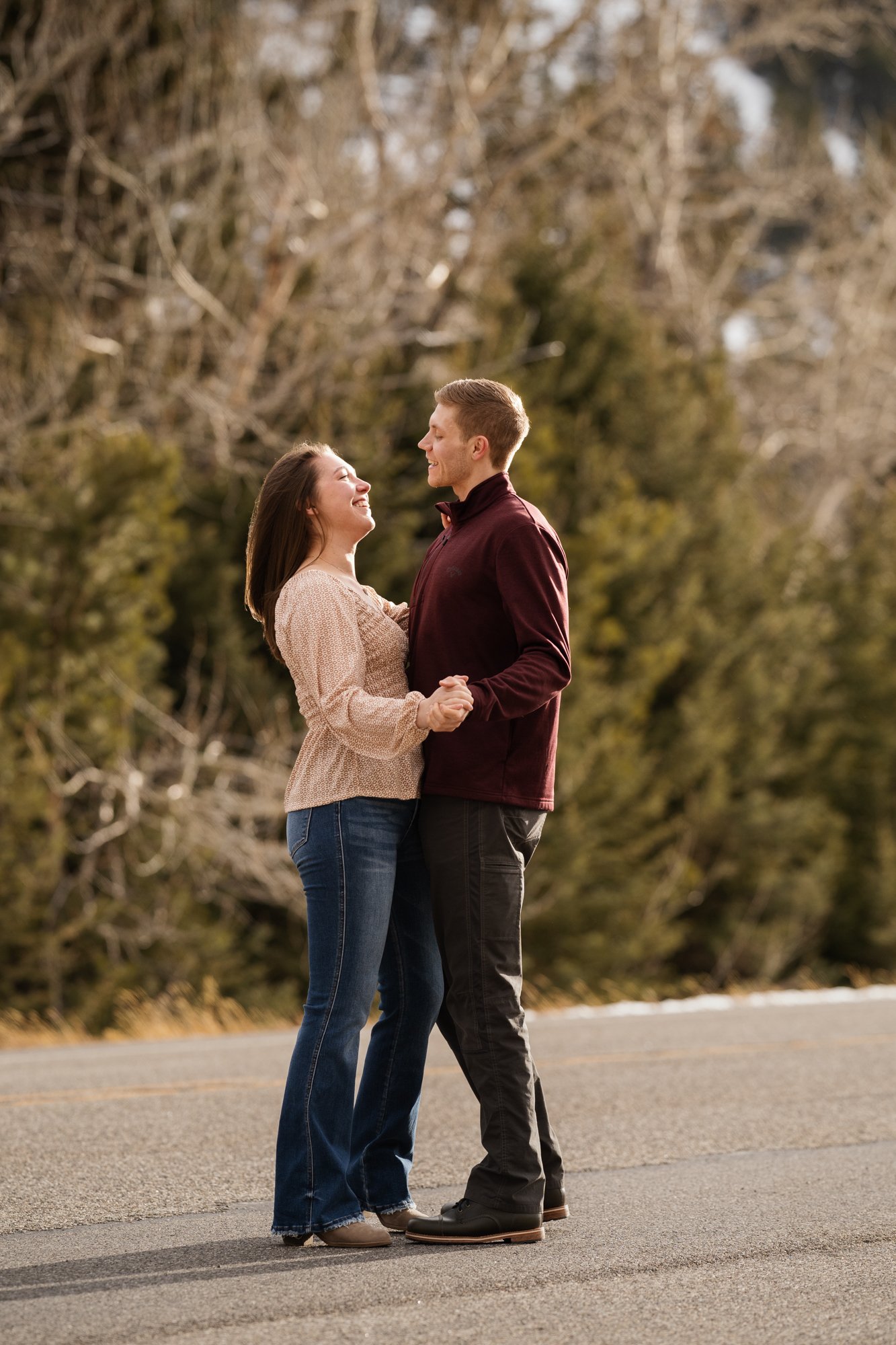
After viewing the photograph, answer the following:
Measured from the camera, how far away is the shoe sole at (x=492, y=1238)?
4074 mm

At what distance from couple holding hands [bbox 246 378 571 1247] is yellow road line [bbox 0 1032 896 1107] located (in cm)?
246

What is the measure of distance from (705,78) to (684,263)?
3.18 metres

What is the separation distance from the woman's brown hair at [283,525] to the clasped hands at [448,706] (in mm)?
534

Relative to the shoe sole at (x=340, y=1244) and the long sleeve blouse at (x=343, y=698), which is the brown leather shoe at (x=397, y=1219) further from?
the long sleeve blouse at (x=343, y=698)

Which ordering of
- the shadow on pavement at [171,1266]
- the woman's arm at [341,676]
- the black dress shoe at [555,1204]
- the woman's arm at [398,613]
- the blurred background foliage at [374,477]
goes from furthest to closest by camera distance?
the blurred background foliage at [374,477] < the woman's arm at [398,613] < the black dress shoe at [555,1204] < the woman's arm at [341,676] < the shadow on pavement at [171,1266]

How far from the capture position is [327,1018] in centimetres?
411

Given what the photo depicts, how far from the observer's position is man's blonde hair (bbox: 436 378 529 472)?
14.0ft

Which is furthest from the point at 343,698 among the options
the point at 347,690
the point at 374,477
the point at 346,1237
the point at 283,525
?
the point at 374,477

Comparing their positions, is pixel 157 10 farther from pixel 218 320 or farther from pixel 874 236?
pixel 874 236

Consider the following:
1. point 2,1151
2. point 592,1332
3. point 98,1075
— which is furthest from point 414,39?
point 592,1332

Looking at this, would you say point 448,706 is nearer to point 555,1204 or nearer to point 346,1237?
point 346,1237

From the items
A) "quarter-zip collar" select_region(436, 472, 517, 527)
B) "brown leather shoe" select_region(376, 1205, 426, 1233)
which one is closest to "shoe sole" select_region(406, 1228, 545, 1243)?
"brown leather shoe" select_region(376, 1205, 426, 1233)

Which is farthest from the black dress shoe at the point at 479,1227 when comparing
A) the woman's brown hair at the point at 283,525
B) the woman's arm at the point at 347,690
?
the woman's brown hair at the point at 283,525

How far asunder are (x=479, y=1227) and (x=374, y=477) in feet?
44.3
